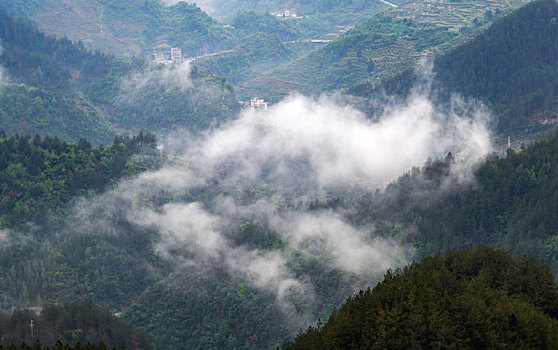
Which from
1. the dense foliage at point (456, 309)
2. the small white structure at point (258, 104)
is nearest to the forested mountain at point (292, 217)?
the dense foliage at point (456, 309)

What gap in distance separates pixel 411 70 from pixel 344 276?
227ft

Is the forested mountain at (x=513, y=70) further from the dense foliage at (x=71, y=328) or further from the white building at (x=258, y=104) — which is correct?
the dense foliage at (x=71, y=328)

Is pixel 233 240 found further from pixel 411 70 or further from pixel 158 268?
pixel 411 70

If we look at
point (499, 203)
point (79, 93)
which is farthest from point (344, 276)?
point (79, 93)

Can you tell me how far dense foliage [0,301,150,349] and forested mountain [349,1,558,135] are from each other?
61.9 metres

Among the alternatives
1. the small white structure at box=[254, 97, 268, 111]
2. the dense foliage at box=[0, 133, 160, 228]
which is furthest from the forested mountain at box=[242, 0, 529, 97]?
the dense foliage at box=[0, 133, 160, 228]

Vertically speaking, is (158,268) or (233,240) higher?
(233,240)

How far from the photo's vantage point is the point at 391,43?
172000mm

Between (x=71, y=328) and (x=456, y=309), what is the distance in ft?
124

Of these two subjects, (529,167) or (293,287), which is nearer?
(529,167)

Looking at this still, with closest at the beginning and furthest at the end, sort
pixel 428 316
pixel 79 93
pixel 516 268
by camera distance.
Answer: pixel 428 316 < pixel 516 268 < pixel 79 93

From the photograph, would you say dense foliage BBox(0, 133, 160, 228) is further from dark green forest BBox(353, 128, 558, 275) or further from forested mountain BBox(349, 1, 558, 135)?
forested mountain BBox(349, 1, 558, 135)

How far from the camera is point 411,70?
5310 inches

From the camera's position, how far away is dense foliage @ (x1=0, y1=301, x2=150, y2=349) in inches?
2402
